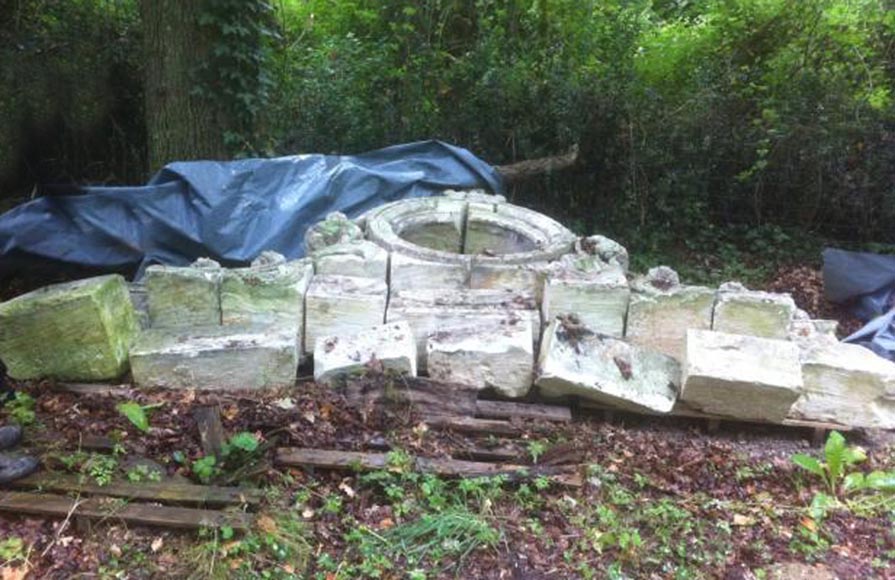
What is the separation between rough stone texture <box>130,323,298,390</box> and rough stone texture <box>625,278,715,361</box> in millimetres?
2130

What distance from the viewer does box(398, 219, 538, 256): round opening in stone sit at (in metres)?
6.07

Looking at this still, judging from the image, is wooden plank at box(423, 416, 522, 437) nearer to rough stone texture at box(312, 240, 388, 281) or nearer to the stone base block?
the stone base block

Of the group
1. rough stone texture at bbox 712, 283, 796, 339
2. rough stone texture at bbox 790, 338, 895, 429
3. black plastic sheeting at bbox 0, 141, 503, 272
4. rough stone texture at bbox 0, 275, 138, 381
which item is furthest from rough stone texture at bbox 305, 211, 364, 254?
rough stone texture at bbox 790, 338, 895, 429

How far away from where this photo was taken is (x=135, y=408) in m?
3.95

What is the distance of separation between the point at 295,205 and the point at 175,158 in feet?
5.07

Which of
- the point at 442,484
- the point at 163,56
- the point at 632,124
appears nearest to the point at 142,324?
the point at 442,484

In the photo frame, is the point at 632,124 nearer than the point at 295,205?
No

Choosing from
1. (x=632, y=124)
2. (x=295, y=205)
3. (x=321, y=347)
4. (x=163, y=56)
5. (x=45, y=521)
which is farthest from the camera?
(x=632, y=124)

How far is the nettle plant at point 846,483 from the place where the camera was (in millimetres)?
3883

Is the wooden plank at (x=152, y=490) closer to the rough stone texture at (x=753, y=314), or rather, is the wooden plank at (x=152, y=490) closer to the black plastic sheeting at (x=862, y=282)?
the rough stone texture at (x=753, y=314)

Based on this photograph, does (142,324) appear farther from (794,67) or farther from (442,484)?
(794,67)

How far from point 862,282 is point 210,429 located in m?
5.40

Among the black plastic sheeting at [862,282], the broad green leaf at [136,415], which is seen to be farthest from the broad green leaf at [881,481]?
the broad green leaf at [136,415]

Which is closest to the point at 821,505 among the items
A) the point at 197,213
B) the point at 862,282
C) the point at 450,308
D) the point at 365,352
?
the point at 450,308
